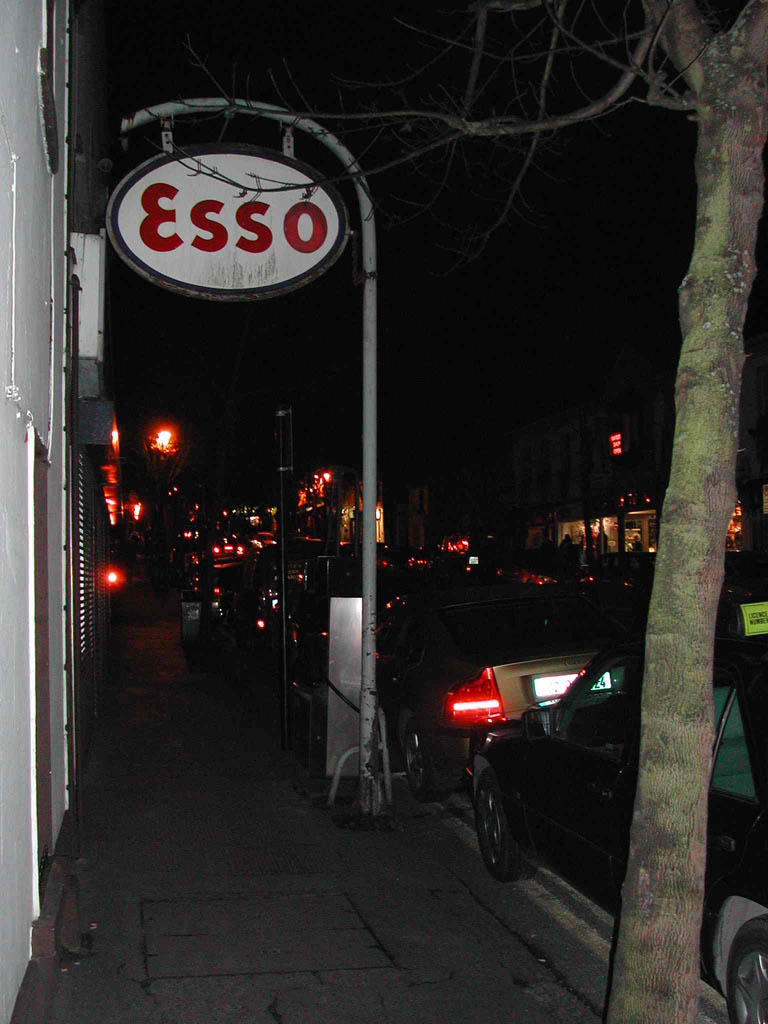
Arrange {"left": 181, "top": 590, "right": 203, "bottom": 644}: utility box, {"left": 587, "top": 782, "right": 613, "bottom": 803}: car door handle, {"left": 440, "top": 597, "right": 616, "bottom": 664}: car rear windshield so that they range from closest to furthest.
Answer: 1. {"left": 587, "top": 782, "right": 613, "bottom": 803}: car door handle
2. {"left": 440, "top": 597, "right": 616, "bottom": 664}: car rear windshield
3. {"left": 181, "top": 590, "right": 203, "bottom": 644}: utility box

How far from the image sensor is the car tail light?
26.4ft

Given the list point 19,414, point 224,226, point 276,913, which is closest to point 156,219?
point 224,226

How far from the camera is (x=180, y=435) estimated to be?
35.9m

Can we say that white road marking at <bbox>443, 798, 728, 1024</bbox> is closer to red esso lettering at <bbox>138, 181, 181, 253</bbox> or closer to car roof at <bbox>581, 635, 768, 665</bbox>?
car roof at <bbox>581, 635, 768, 665</bbox>

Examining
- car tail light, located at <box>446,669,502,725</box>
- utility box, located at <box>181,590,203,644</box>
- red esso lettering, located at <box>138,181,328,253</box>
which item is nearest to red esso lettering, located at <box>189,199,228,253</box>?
red esso lettering, located at <box>138,181,328,253</box>

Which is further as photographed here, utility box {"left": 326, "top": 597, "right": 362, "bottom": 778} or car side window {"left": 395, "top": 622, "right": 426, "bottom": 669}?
utility box {"left": 326, "top": 597, "right": 362, "bottom": 778}

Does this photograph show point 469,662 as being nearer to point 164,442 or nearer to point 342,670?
point 342,670

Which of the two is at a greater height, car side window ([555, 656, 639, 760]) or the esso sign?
the esso sign

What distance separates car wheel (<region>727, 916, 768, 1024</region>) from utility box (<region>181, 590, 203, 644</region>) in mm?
18397

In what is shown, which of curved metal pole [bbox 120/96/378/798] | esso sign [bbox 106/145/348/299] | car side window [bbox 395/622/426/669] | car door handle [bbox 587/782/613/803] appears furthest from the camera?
car side window [bbox 395/622/426/669]

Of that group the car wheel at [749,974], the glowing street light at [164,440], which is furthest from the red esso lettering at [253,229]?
the glowing street light at [164,440]

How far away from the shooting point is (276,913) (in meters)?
6.11

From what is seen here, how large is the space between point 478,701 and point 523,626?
1.15 meters

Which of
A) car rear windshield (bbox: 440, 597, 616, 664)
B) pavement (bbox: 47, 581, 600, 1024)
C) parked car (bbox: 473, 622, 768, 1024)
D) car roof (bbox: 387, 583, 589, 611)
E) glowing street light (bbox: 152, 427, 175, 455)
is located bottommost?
pavement (bbox: 47, 581, 600, 1024)
